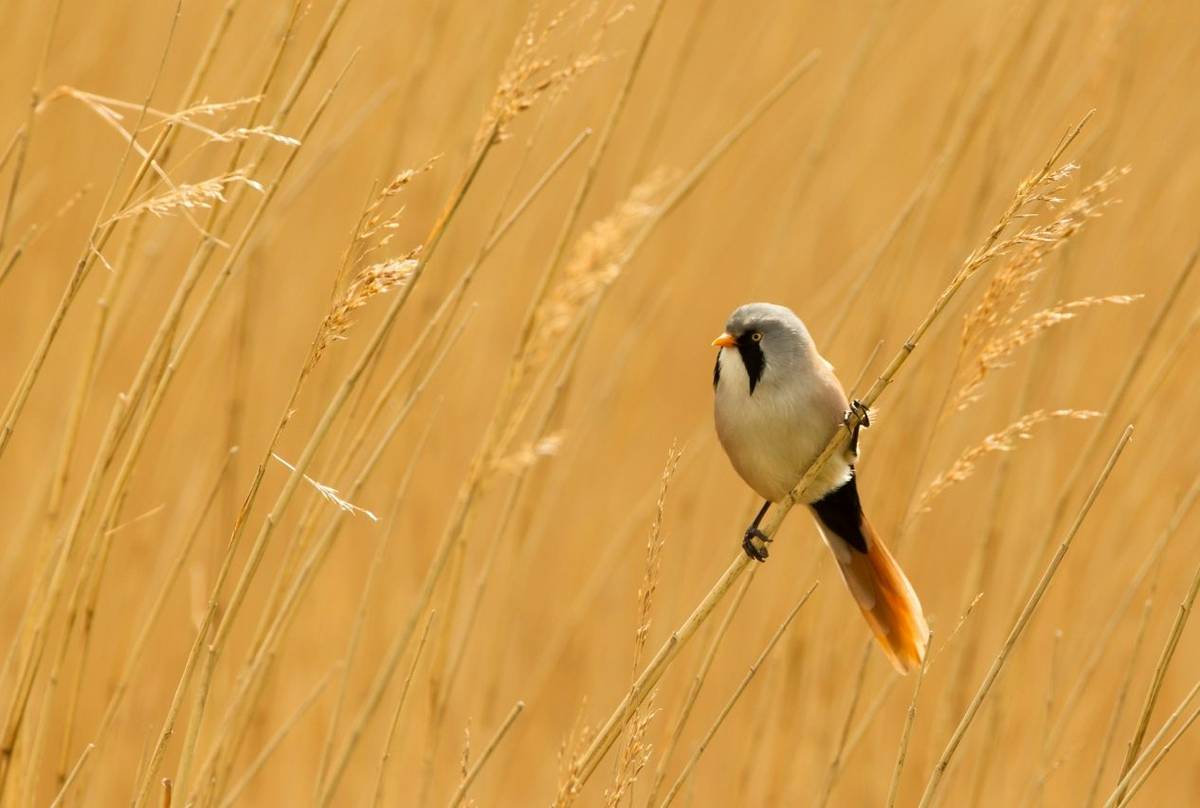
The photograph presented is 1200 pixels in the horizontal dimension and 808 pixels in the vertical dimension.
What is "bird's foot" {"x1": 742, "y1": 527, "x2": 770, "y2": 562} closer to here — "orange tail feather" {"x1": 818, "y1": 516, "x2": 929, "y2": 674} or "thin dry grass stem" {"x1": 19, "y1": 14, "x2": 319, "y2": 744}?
"orange tail feather" {"x1": 818, "y1": 516, "x2": 929, "y2": 674}

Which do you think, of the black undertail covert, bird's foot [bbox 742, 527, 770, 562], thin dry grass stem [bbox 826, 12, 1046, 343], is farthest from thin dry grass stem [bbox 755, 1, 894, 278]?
bird's foot [bbox 742, 527, 770, 562]

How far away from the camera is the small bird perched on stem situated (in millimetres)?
1758

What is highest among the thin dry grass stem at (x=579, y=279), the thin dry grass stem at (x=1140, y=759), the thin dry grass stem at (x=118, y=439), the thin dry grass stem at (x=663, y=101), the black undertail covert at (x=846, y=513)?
the thin dry grass stem at (x=663, y=101)

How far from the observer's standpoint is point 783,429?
178 cm

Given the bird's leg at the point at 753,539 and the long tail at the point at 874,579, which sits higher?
the bird's leg at the point at 753,539

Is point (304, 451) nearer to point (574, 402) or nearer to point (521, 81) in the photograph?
point (521, 81)

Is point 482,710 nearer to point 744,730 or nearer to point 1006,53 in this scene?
point 744,730

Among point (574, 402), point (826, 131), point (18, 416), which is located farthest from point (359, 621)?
point (574, 402)

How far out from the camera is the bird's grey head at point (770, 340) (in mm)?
1812

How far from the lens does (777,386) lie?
180 centimetres

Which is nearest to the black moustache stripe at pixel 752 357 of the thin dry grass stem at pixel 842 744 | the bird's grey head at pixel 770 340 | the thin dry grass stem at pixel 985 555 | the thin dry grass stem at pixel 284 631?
the bird's grey head at pixel 770 340

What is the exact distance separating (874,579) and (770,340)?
0.35 metres

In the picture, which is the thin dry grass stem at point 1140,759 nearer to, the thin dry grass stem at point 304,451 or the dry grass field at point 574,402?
the dry grass field at point 574,402

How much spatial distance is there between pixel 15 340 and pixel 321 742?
1.02 meters
